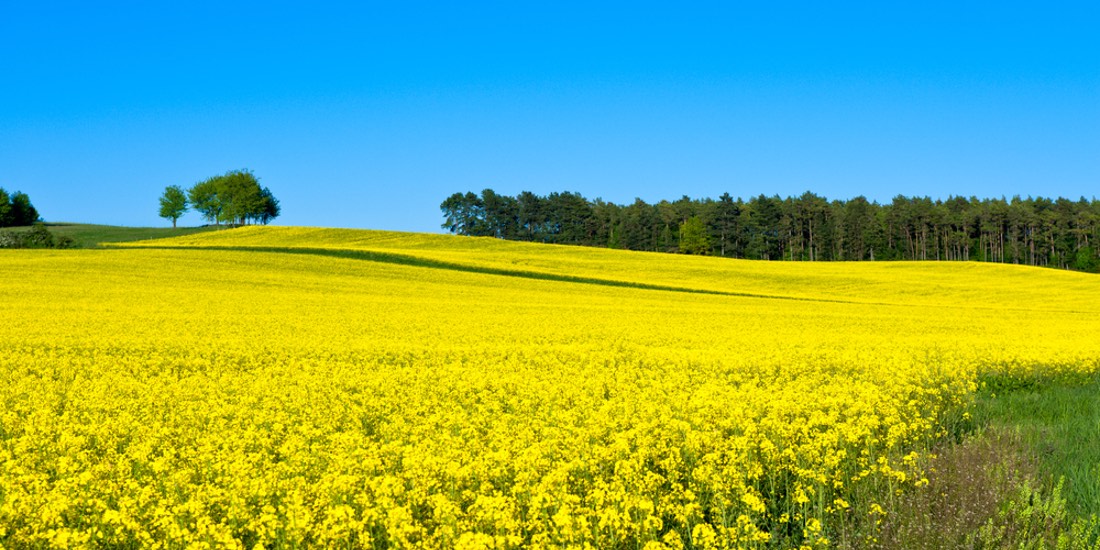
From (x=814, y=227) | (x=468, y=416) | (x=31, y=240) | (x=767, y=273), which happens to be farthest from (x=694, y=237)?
(x=468, y=416)

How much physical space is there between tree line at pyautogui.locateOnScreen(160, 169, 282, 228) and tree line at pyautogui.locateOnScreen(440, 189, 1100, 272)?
2740 centimetres

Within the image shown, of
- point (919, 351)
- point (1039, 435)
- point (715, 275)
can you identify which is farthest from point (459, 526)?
point (715, 275)

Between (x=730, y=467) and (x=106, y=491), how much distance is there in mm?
4347

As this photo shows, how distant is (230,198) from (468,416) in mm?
88923

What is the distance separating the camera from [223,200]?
90.4 m

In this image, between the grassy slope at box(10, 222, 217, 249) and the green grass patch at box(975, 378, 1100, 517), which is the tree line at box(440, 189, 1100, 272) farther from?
the green grass patch at box(975, 378, 1100, 517)

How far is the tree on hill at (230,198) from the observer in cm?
8862

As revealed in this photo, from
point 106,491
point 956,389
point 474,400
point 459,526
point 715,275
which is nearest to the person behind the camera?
point 459,526

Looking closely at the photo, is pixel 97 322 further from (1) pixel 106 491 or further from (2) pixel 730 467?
(2) pixel 730 467

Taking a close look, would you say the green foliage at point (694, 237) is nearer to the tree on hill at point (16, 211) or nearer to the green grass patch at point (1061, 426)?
the tree on hill at point (16, 211)

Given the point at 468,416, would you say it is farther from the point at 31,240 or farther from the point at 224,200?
the point at 224,200

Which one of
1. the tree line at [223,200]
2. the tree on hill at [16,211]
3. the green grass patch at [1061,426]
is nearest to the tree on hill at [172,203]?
the tree line at [223,200]

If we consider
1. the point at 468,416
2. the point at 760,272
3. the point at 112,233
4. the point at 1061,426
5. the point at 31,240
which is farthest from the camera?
the point at 112,233

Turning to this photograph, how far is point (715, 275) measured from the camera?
154 feet
